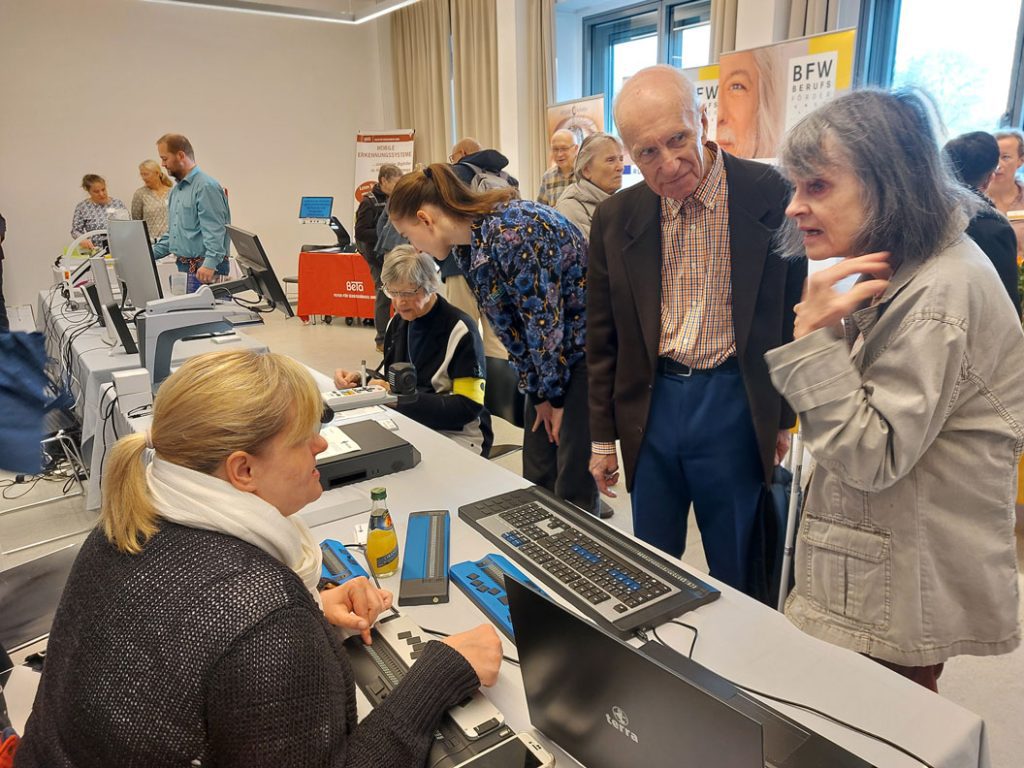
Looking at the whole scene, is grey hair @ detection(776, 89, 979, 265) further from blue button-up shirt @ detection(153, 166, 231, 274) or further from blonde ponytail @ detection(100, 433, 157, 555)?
blue button-up shirt @ detection(153, 166, 231, 274)

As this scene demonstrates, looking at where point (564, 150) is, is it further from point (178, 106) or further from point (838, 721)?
point (178, 106)

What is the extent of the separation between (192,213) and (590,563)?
3.82 m

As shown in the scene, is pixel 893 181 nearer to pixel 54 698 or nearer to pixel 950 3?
pixel 54 698

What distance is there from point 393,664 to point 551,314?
1.01 m

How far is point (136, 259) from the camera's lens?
292cm

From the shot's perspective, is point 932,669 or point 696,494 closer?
point 932,669

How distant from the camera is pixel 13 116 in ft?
21.7

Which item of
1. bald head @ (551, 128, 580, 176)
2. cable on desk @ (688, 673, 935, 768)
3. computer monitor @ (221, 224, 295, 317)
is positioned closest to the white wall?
bald head @ (551, 128, 580, 176)

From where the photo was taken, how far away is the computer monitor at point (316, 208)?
24.9ft

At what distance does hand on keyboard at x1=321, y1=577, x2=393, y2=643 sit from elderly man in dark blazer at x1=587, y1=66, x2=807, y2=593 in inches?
28.4

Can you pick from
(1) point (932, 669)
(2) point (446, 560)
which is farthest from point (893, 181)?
(2) point (446, 560)

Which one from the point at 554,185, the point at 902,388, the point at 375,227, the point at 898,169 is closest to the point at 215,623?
the point at 902,388

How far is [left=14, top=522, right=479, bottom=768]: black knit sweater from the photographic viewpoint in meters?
0.68

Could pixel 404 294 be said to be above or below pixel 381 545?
above
